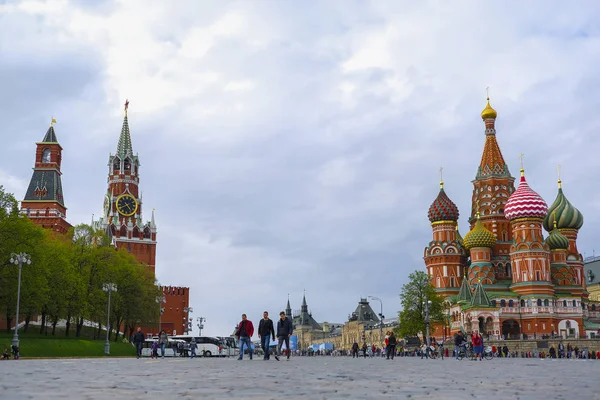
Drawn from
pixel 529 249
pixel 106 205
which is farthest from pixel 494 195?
pixel 106 205

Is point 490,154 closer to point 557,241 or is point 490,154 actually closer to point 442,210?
point 442,210

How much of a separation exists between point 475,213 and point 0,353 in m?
85.7

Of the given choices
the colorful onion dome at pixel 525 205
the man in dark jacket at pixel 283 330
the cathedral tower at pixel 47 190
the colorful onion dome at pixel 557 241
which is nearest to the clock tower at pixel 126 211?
the cathedral tower at pixel 47 190

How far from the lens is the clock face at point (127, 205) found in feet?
464

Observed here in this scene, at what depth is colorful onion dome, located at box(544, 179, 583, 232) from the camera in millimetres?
109375

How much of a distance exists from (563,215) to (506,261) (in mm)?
13642

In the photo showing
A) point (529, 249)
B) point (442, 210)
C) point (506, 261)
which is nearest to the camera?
point (529, 249)

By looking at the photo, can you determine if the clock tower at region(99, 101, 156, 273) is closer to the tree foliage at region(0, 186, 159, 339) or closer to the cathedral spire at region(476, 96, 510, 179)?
the tree foliage at region(0, 186, 159, 339)

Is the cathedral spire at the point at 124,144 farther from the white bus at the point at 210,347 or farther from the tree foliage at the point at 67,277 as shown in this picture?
the white bus at the point at 210,347

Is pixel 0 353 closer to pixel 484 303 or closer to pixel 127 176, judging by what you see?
pixel 484 303

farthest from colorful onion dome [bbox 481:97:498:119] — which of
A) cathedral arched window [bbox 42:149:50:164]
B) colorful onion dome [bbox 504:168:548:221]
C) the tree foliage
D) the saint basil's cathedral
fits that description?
cathedral arched window [bbox 42:149:50:164]

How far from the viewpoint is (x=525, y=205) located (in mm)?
98875

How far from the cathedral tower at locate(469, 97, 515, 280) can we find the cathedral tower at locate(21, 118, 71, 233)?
2754 inches

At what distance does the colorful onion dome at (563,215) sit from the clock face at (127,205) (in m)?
81.8
